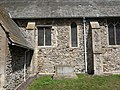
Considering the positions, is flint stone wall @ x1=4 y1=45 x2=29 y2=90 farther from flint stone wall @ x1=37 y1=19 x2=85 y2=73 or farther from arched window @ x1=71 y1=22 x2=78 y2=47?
arched window @ x1=71 y1=22 x2=78 y2=47

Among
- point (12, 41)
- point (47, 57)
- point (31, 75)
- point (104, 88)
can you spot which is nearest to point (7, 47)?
point (12, 41)

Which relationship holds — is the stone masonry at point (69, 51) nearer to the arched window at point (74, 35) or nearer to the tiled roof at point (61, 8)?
the arched window at point (74, 35)

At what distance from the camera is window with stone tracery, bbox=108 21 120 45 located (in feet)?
55.1

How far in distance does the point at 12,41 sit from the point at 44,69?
842 centimetres

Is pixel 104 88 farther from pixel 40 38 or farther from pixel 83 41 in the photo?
pixel 40 38

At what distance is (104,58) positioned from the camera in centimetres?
1636

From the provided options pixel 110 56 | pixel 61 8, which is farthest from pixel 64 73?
pixel 61 8

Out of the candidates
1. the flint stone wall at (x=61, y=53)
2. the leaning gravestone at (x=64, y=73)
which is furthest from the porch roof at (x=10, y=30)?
the flint stone wall at (x=61, y=53)

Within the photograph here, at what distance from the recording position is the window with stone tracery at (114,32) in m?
16.8

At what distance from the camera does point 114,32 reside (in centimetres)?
1684

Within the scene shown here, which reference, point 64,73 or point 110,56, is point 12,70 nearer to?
point 64,73

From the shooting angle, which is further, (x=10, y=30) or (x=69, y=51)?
(x=69, y=51)

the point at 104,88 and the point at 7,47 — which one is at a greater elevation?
the point at 7,47

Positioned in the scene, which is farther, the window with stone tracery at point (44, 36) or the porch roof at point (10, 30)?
the window with stone tracery at point (44, 36)
